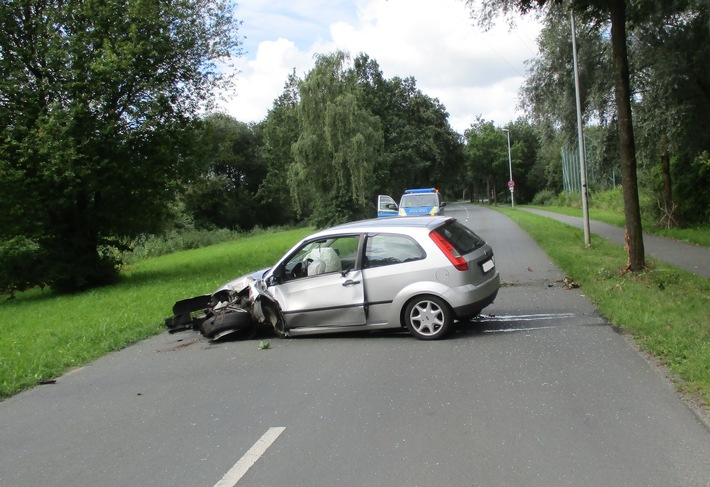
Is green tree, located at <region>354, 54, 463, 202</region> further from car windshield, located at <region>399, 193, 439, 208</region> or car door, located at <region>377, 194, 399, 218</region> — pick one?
car windshield, located at <region>399, 193, 439, 208</region>

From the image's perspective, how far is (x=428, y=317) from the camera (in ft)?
27.0

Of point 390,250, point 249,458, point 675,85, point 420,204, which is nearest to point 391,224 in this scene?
point 390,250

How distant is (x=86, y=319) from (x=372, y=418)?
29.6ft

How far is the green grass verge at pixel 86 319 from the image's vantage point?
8609mm

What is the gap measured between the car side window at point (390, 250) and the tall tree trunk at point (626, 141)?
6096 millimetres

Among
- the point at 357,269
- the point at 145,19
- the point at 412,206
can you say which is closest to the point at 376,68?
the point at 412,206

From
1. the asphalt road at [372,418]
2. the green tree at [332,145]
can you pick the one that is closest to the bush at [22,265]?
the asphalt road at [372,418]

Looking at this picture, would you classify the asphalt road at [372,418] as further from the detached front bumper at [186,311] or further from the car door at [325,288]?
the detached front bumper at [186,311]

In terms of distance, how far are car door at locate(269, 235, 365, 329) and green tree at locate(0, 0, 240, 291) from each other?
1055cm

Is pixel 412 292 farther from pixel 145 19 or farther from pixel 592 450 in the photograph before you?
pixel 145 19

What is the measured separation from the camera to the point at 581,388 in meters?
5.90

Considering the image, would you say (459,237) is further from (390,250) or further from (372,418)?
(372,418)

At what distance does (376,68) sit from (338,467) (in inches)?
2352

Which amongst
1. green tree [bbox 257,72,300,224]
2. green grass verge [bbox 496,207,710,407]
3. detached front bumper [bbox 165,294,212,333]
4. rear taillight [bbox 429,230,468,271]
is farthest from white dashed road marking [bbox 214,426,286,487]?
green tree [bbox 257,72,300,224]
